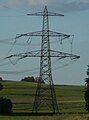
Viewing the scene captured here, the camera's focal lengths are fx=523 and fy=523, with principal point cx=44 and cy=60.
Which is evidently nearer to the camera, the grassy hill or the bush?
the bush

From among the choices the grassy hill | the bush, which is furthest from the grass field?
the bush

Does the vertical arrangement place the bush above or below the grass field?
above

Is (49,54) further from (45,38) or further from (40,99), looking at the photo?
(40,99)

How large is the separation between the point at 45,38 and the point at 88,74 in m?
25.9

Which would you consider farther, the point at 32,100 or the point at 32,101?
the point at 32,100

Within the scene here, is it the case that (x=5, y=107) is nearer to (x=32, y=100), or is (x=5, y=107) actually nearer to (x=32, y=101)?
(x=32, y=101)

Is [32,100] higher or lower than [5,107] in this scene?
lower

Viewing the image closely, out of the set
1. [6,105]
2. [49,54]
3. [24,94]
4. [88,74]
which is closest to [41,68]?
[49,54]

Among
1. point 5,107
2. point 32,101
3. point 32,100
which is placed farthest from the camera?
point 32,100

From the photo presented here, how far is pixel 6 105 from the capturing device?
8000cm

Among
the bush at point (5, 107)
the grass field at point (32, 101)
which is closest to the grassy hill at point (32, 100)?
the grass field at point (32, 101)

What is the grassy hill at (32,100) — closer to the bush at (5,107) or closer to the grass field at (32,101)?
the grass field at (32,101)

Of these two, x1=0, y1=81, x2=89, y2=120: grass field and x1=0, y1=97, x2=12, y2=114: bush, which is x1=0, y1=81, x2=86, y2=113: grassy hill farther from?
x1=0, y1=97, x2=12, y2=114: bush

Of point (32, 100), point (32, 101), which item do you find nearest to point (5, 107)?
point (32, 101)
